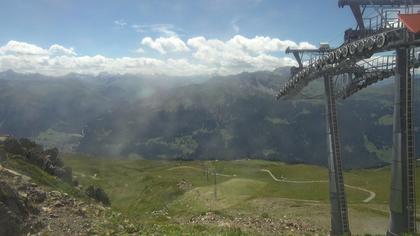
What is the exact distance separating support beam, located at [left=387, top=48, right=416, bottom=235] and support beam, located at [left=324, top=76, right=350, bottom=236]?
1237 cm

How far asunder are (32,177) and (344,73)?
34.3 meters

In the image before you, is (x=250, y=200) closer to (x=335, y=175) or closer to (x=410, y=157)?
(x=335, y=175)

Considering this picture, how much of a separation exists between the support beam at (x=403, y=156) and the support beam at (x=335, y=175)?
1237 cm

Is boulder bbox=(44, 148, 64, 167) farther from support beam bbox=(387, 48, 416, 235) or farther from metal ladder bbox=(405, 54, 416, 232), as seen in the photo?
metal ladder bbox=(405, 54, 416, 232)

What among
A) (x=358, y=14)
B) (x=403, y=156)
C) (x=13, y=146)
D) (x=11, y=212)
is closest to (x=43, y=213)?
(x=11, y=212)

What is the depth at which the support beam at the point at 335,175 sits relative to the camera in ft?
153

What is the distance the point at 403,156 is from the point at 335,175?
1387 centimetres

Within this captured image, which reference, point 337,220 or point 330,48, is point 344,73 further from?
→ point 337,220

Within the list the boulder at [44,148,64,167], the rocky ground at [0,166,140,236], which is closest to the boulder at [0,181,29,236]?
the rocky ground at [0,166,140,236]

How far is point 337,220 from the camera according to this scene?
1843 inches

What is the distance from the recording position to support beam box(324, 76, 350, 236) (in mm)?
46625

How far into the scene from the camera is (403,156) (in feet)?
110

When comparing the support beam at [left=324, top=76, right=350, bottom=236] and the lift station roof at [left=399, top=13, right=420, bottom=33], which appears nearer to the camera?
the lift station roof at [left=399, top=13, right=420, bottom=33]

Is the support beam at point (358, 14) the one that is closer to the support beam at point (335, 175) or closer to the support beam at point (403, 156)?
the support beam at point (335, 175)
